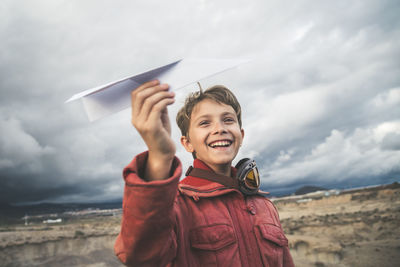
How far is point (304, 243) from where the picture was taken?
1619 cm

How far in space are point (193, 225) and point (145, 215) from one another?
2.09 ft

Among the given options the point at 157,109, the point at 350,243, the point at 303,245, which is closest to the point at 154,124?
the point at 157,109

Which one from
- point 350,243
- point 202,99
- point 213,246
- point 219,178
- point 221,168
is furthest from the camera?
point 350,243

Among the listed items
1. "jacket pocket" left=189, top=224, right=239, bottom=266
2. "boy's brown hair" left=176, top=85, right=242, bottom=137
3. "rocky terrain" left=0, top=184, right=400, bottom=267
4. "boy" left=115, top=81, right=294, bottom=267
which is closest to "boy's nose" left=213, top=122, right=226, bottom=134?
"boy" left=115, top=81, right=294, bottom=267

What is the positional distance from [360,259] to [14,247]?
981 inches

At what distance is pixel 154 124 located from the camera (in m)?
0.99

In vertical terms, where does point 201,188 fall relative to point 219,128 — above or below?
below

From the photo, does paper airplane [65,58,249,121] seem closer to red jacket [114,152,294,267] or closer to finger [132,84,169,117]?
finger [132,84,169,117]

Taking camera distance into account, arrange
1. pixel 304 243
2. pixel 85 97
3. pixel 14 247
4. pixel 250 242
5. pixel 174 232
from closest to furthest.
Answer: pixel 85 97
pixel 174 232
pixel 250 242
pixel 304 243
pixel 14 247

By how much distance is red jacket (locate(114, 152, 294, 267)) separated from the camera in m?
1.05

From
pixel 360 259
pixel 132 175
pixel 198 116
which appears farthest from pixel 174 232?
pixel 360 259

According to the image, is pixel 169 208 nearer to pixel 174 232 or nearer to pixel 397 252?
pixel 174 232

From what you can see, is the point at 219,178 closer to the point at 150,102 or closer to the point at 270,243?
the point at 270,243

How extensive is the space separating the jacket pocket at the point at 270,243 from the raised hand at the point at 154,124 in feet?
3.31
